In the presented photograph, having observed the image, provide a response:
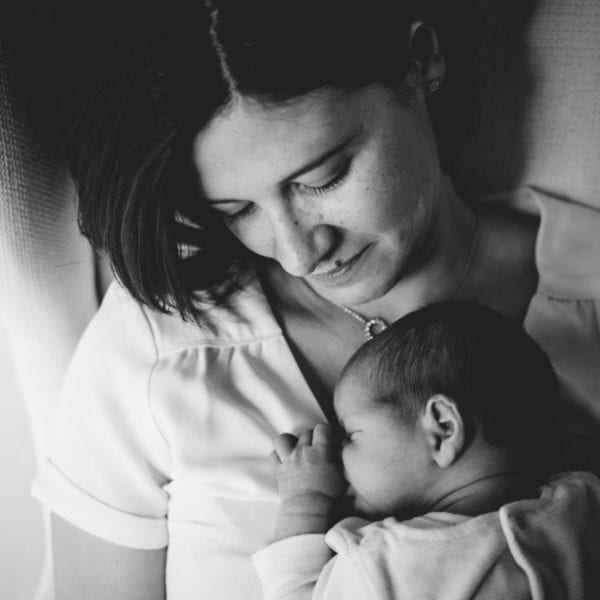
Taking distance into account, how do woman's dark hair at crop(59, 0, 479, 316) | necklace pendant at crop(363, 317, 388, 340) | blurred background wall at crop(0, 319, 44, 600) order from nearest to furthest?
woman's dark hair at crop(59, 0, 479, 316) → necklace pendant at crop(363, 317, 388, 340) → blurred background wall at crop(0, 319, 44, 600)

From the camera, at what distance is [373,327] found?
1337 mm

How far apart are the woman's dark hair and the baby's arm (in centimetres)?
28

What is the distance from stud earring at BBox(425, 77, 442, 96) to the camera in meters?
1.17

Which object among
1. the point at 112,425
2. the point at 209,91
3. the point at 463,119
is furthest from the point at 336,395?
the point at 463,119

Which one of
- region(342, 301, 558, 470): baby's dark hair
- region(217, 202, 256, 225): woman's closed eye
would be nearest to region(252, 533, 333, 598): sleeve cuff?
region(342, 301, 558, 470): baby's dark hair

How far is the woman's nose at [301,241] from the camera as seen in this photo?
3.34 feet

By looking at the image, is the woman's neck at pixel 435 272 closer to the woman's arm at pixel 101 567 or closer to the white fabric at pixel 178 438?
the white fabric at pixel 178 438

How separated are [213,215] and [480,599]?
677mm

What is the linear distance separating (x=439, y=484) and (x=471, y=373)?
0.54 feet

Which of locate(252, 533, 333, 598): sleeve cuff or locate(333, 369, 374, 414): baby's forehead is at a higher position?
locate(333, 369, 374, 414): baby's forehead

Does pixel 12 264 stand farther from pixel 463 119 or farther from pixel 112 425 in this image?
pixel 463 119

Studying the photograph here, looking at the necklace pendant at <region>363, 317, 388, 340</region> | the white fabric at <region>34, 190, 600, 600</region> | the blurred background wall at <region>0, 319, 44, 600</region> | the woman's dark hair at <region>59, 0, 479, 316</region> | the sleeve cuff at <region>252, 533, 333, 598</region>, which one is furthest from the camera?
the blurred background wall at <region>0, 319, 44, 600</region>

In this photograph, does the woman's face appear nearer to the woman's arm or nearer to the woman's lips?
the woman's lips

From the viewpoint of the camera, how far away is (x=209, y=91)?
89cm
